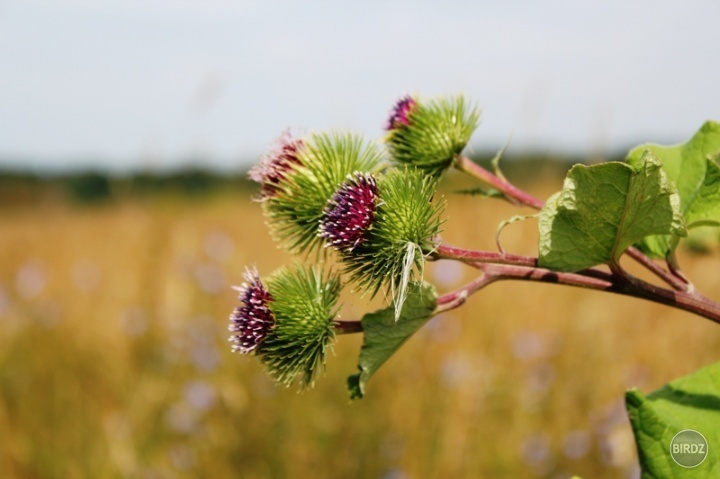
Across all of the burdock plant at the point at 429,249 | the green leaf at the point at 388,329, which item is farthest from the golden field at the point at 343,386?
the green leaf at the point at 388,329

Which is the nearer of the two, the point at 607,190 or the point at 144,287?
the point at 607,190

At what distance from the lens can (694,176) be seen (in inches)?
30.4

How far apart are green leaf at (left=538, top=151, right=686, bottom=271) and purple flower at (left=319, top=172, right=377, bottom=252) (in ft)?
0.51

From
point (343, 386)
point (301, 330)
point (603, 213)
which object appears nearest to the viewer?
point (603, 213)

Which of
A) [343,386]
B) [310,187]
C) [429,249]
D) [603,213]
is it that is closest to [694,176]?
[603,213]

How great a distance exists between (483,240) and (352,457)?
141 centimetres

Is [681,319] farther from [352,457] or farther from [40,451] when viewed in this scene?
[40,451]

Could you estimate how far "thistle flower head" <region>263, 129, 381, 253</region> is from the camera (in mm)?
831

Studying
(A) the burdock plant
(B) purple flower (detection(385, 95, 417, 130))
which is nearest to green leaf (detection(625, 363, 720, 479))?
(A) the burdock plant

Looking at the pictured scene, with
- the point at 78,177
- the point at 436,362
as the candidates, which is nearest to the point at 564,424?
the point at 436,362

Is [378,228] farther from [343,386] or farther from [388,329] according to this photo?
[343,386]

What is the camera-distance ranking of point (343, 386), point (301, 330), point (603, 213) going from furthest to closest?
point (343, 386)
point (301, 330)
point (603, 213)

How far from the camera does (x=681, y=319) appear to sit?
343 centimetres

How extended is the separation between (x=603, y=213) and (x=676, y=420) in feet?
0.69
